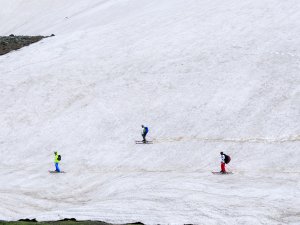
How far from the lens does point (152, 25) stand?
80.4 meters

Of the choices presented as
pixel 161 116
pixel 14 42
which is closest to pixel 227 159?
pixel 161 116

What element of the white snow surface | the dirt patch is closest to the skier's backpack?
the white snow surface

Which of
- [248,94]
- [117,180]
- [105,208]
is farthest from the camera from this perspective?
[248,94]

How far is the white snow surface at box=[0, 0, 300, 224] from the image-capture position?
117 ft

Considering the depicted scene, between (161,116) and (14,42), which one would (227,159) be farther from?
(14,42)

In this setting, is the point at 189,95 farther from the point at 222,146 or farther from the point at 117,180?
the point at 117,180

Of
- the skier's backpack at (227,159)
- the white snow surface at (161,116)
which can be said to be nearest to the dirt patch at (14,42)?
the white snow surface at (161,116)

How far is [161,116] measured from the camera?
185 feet

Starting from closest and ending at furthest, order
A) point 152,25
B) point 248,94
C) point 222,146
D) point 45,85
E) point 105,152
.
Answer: point 222,146 < point 105,152 < point 248,94 < point 45,85 < point 152,25

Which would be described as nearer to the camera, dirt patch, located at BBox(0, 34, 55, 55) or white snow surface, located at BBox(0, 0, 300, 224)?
white snow surface, located at BBox(0, 0, 300, 224)

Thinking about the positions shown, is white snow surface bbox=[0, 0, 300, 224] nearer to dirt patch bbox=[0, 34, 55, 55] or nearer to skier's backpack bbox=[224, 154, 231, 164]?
skier's backpack bbox=[224, 154, 231, 164]

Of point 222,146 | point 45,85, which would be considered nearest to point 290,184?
point 222,146

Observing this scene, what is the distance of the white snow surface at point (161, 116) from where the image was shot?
35562mm

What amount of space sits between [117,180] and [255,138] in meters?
13.2
